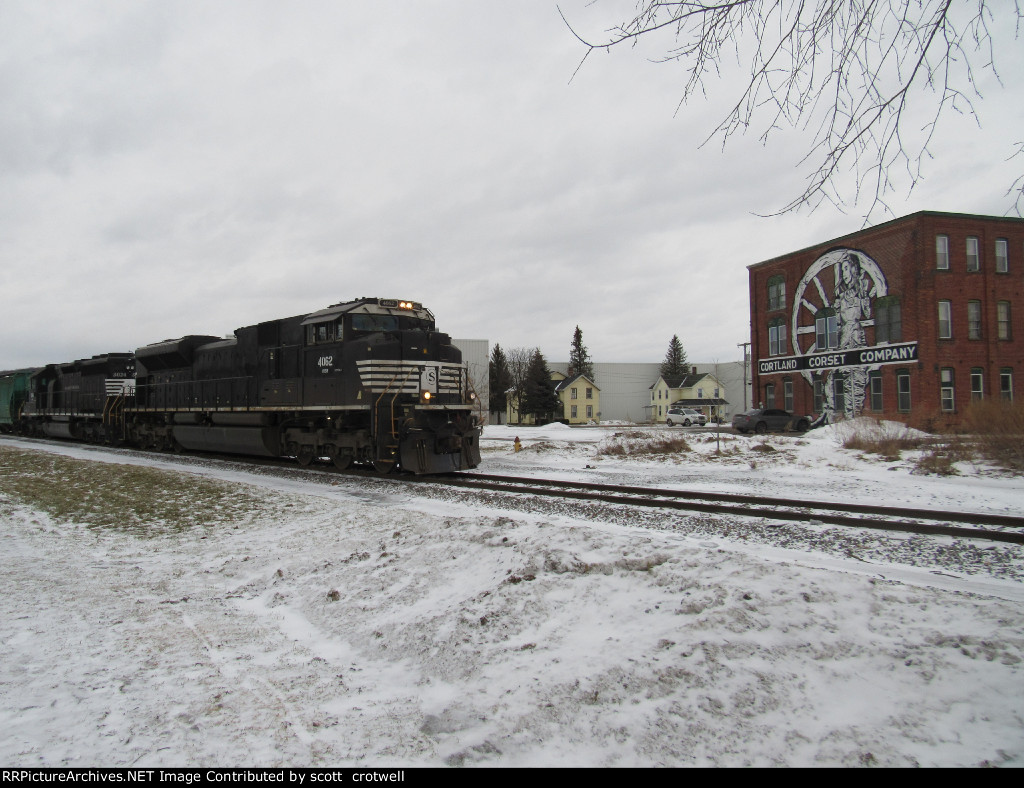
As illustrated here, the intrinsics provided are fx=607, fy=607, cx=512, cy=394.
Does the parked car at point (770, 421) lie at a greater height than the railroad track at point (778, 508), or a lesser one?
greater

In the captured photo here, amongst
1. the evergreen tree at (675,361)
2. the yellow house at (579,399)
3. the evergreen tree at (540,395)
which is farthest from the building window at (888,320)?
the evergreen tree at (675,361)

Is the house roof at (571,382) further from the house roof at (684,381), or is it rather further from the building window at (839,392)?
the building window at (839,392)

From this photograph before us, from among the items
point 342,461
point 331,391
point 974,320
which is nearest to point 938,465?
point 342,461

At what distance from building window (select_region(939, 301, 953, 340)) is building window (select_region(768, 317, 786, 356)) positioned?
818 centimetres

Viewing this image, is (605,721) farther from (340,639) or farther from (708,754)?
(340,639)

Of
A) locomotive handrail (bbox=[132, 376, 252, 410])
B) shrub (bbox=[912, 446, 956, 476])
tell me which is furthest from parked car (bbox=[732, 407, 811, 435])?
locomotive handrail (bbox=[132, 376, 252, 410])

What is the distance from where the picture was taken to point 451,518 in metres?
7.78

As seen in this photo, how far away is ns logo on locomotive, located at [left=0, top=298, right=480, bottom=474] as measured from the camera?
507 inches

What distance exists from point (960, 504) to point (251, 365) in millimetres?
15872

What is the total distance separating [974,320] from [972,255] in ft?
10.1

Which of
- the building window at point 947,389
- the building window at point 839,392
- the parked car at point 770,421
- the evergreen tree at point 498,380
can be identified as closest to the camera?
the building window at point 947,389

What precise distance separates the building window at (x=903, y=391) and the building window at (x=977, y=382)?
2960mm

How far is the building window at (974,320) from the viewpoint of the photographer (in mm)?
28094

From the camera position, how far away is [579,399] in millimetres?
76438
